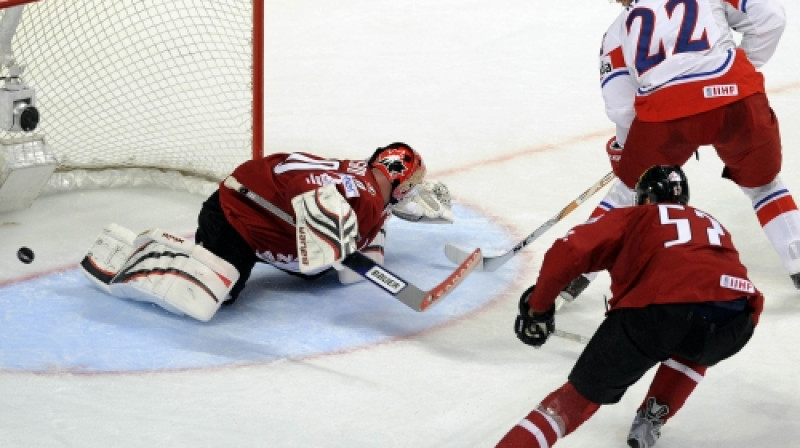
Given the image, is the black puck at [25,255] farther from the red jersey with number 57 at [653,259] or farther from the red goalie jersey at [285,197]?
the red jersey with number 57 at [653,259]

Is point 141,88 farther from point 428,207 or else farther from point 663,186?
point 663,186

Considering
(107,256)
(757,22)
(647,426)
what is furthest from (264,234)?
(757,22)

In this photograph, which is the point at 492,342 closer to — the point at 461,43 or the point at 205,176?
the point at 205,176

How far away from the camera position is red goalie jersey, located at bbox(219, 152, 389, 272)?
11.6 ft

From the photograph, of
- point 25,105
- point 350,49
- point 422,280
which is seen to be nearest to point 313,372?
point 422,280

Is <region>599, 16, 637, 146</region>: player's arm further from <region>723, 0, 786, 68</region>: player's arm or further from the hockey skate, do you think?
the hockey skate

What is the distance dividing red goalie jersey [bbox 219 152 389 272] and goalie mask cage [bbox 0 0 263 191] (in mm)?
782

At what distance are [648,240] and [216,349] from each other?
123cm

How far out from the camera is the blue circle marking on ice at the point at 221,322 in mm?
3328

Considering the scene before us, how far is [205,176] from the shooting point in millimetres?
4668

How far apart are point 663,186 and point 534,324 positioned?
38 cm

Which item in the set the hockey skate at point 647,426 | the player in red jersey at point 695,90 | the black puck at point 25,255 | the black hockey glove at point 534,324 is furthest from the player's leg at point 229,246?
the hockey skate at point 647,426

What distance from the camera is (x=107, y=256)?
3.76m

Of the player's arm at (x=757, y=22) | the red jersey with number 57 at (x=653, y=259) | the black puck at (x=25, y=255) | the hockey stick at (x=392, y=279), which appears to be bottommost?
the black puck at (x=25, y=255)
